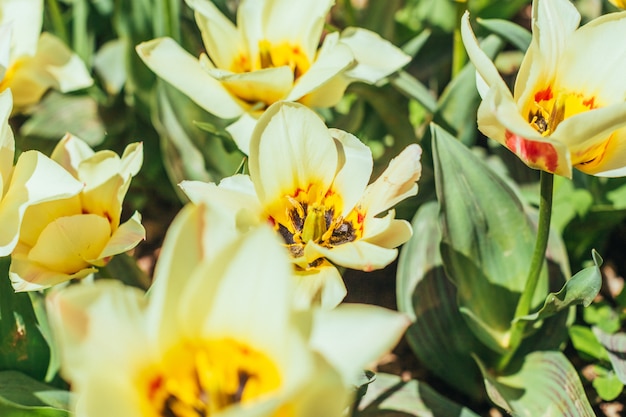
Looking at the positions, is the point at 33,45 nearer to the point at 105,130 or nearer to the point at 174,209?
the point at 105,130

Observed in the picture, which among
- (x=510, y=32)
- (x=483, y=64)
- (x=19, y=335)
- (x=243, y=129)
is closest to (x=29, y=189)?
(x=19, y=335)

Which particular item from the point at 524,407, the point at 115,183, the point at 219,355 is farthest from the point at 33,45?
the point at 524,407

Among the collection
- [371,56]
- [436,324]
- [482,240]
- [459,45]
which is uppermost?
[371,56]

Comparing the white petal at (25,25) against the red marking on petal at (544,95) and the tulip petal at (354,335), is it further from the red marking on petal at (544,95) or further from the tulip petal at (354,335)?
the tulip petal at (354,335)

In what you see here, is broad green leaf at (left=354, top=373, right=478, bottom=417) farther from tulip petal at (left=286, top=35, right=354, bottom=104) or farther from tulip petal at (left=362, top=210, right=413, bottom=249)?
tulip petal at (left=286, top=35, right=354, bottom=104)

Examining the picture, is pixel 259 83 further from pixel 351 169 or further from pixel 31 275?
pixel 31 275

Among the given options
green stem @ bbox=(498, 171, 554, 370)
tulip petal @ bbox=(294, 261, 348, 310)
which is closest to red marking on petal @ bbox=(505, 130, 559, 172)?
green stem @ bbox=(498, 171, 554, 370)
